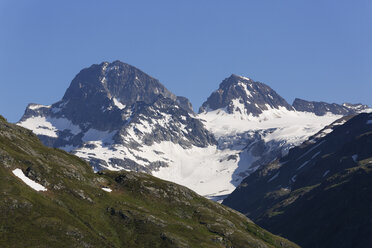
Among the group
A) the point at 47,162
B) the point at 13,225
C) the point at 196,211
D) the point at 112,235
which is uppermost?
the point at 196,211

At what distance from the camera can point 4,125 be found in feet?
623

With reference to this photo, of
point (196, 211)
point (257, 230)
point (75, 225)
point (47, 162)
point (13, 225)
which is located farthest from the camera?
point (257, 230)

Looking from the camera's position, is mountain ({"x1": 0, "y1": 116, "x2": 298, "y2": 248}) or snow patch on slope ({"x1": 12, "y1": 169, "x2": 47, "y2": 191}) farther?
snow patch on slope ({"x1": 12, "y1": 169, "x2": 47, "y2": 191})

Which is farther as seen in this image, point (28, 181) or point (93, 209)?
point (93, 209)

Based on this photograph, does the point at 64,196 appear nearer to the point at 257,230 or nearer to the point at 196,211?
the point at 196,211

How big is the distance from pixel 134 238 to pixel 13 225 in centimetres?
3299

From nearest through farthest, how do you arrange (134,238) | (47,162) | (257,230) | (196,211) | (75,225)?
(75,225) → (134,238) → (47,162) → (196,211) → (257,230)

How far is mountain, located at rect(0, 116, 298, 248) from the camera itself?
438ft

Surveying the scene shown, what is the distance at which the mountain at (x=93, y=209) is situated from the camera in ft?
438

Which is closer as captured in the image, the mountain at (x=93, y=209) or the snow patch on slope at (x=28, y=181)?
the mountain at (x=93, y=209)

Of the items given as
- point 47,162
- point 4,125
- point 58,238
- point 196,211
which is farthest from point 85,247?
point 4,125

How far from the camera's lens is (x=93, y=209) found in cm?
15400

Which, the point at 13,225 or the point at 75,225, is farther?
the point at 75,225

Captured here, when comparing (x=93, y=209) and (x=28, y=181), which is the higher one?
(x=93, y=209)
